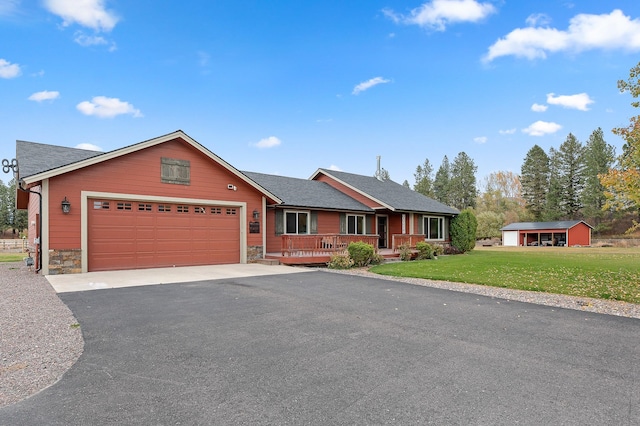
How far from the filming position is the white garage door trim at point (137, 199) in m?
11.1

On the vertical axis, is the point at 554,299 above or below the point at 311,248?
below

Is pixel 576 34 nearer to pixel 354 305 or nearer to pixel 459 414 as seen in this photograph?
pixel 354 305

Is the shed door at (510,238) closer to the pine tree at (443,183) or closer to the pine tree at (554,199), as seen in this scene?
the pine tree at (554,199)

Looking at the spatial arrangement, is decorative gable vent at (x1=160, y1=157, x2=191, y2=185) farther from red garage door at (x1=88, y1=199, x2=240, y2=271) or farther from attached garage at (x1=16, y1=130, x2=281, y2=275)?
red garage door at (x1=88, y1=199, x2=240, y2=271)

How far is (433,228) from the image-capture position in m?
22.8

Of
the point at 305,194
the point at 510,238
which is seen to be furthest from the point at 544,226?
the point at 305,194

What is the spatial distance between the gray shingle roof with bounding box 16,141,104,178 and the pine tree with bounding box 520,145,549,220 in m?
60.9

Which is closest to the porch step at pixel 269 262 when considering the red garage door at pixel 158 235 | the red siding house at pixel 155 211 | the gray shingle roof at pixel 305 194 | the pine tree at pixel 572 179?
the red siding house at pixel 155 211

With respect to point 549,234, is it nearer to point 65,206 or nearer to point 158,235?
point 158,235

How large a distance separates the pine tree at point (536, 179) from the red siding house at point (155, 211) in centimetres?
4856

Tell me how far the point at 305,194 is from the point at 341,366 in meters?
15.7

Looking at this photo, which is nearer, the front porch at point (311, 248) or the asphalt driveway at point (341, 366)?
the asphalt driveway at point (341, 366)

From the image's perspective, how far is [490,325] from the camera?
17.8 feet

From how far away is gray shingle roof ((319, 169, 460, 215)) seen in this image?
20672 mm
